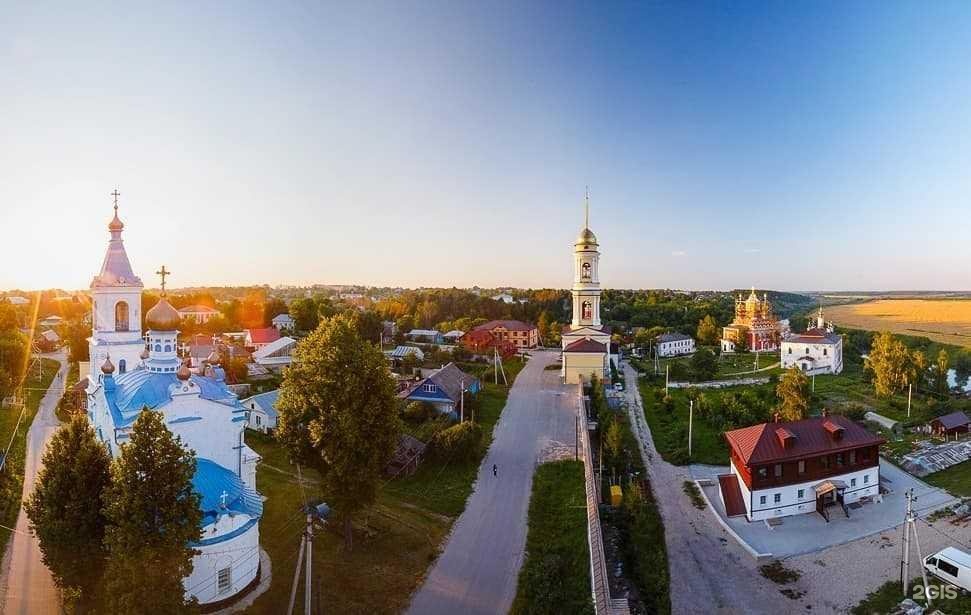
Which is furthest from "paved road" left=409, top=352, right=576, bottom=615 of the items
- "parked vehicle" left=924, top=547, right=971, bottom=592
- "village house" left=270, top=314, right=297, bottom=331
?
"village house" left=270, top=314, right=297, bottom=331

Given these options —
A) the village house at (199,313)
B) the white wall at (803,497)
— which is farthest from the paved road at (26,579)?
the village house at (199,313)

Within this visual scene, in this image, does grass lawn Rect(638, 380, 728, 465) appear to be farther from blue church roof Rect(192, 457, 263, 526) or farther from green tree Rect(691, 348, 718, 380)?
blue church roof Rect(192, 457, 263, 526)

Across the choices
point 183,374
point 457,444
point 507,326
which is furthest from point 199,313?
point 183,374

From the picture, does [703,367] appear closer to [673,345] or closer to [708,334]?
[673,345]

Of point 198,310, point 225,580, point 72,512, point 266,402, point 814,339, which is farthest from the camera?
point 198,310

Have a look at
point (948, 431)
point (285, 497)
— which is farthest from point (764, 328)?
point (285, 497)

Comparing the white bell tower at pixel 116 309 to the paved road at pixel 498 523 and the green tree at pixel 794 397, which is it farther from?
the green tree at pixel 794 397

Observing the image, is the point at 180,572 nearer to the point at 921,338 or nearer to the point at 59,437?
the point at 59,437
